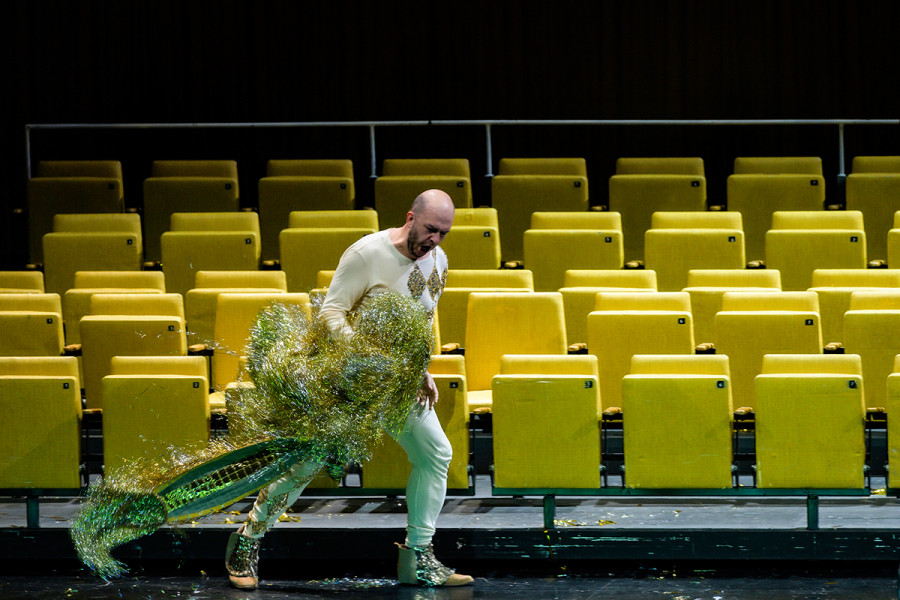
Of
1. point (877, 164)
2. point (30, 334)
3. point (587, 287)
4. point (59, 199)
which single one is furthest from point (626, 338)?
point (59, 199)

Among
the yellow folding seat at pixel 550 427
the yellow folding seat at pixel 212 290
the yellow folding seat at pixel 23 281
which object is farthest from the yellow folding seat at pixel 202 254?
the yellow folding seat at pixel 550 427

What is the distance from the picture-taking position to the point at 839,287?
124 inches

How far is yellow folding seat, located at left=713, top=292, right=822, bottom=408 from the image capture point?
277cm

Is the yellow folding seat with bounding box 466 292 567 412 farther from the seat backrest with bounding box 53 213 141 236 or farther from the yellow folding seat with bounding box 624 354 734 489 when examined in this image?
the seat backrest with bounding box 53 213 141 236

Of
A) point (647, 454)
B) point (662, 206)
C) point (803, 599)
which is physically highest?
point (662, 206)

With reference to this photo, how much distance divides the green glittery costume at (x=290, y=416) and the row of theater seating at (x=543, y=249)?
4.15ft

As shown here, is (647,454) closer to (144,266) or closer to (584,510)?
(584,510)

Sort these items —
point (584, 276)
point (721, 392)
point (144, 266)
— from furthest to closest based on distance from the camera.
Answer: point (144, 266) < point (584, 276) < point (721, 392)

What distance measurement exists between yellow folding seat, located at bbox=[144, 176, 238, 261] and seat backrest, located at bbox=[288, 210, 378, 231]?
0.38 meters

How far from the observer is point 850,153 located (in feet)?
15.4

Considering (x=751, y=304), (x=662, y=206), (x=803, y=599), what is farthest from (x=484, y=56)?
(x=803, y=599)

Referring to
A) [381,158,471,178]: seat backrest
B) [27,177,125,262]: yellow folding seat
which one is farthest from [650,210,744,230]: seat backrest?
[27,177,125,262]: yellow folding seat

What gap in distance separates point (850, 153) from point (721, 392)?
259cm

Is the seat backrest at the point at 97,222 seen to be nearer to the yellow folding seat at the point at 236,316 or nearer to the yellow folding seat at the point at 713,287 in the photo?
the yellow folding seat at the point at 236,316
